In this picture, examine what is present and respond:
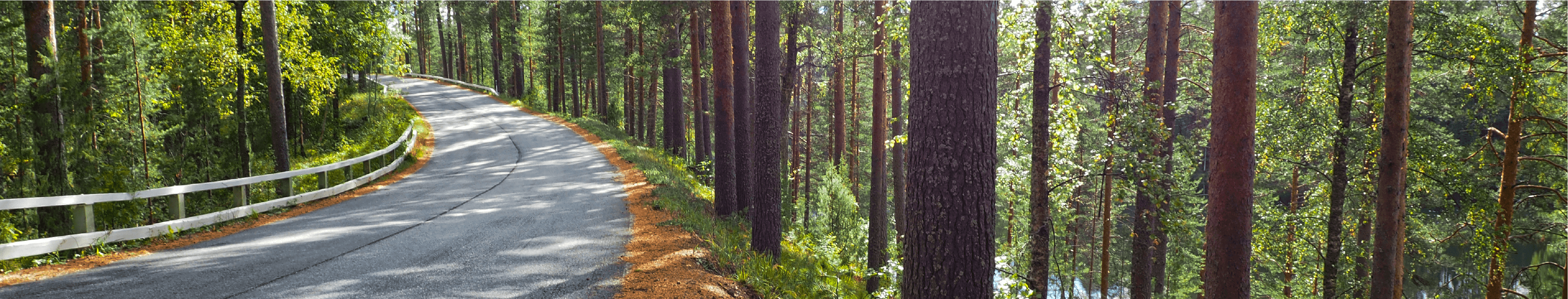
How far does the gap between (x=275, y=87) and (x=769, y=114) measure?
9658 mm

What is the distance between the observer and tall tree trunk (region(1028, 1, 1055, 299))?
8375mm

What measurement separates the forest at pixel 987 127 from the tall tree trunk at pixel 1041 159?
0.03m

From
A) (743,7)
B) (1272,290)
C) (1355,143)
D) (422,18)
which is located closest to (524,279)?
(743,7)

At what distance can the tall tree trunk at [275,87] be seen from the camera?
1227cm

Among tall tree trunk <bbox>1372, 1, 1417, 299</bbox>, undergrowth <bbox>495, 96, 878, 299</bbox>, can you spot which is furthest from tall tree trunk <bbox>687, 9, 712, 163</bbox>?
tall tree trunk <bbox>1372, 1, 1417, 299</bbox>

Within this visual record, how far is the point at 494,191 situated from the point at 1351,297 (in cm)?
1718

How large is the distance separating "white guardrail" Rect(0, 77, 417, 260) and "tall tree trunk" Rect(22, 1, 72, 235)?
474 mm

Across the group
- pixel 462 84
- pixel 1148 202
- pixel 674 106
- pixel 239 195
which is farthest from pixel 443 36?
pixel 1148 202

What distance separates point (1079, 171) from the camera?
39.0ft

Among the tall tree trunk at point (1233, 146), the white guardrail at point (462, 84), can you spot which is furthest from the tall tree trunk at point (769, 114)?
the white guardrail at point (462, 84)

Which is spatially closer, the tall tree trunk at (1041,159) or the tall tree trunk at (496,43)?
the tall tree trunk at (1041,159)

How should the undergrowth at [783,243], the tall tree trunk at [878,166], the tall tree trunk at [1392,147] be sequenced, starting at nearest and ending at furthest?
the undergrowth at [783,243]
the tall tree trunk at [1392,147]
the tall tree trunk at [878,166]

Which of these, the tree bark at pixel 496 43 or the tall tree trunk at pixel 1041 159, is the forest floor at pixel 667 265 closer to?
the tall tree trunk at pixel 1041 159

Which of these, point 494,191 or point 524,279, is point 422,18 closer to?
point 494,191
